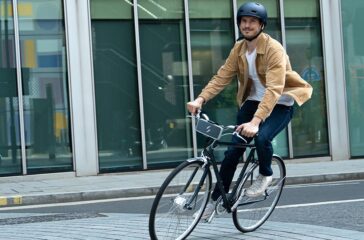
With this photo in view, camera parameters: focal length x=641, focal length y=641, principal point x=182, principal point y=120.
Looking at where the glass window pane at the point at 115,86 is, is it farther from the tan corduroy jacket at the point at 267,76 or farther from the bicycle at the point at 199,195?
the tan corduroy jacket at the point at 267,76

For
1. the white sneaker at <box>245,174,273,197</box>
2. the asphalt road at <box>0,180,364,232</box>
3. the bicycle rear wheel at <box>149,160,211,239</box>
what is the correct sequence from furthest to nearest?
the asphalt road at <box>0,180,364,232</box> → the white sneaker at <box>245,174,273,197</box> → the bicycle rear wheel at <box>149,160,211,239</box>

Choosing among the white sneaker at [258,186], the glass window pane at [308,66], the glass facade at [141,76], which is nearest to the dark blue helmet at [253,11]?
the white sneaker at [258,186]

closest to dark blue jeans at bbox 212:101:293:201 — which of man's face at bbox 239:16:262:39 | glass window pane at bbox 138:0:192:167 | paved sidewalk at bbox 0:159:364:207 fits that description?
man's face at bbox 239:16:262:39

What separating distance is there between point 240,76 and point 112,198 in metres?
6.07

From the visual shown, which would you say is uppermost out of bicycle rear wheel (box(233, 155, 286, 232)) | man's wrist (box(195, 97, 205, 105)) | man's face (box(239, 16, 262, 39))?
man's face (box(239, 16, 262, 39))

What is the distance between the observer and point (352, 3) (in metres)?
16.7

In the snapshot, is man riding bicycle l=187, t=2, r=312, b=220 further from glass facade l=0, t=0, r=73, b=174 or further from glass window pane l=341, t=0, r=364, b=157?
glass window pane l=341, t=0, r=364, b=157

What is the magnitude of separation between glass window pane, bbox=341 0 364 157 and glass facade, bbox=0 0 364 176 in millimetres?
26

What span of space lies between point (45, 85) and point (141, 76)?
7.30ft

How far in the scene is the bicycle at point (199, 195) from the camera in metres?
4.97

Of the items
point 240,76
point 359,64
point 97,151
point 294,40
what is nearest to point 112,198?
point 97,151

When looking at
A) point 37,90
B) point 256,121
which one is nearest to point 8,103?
point 37,90

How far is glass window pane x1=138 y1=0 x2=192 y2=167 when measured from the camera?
1517 centimetres

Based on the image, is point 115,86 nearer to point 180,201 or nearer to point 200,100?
point 200,100
